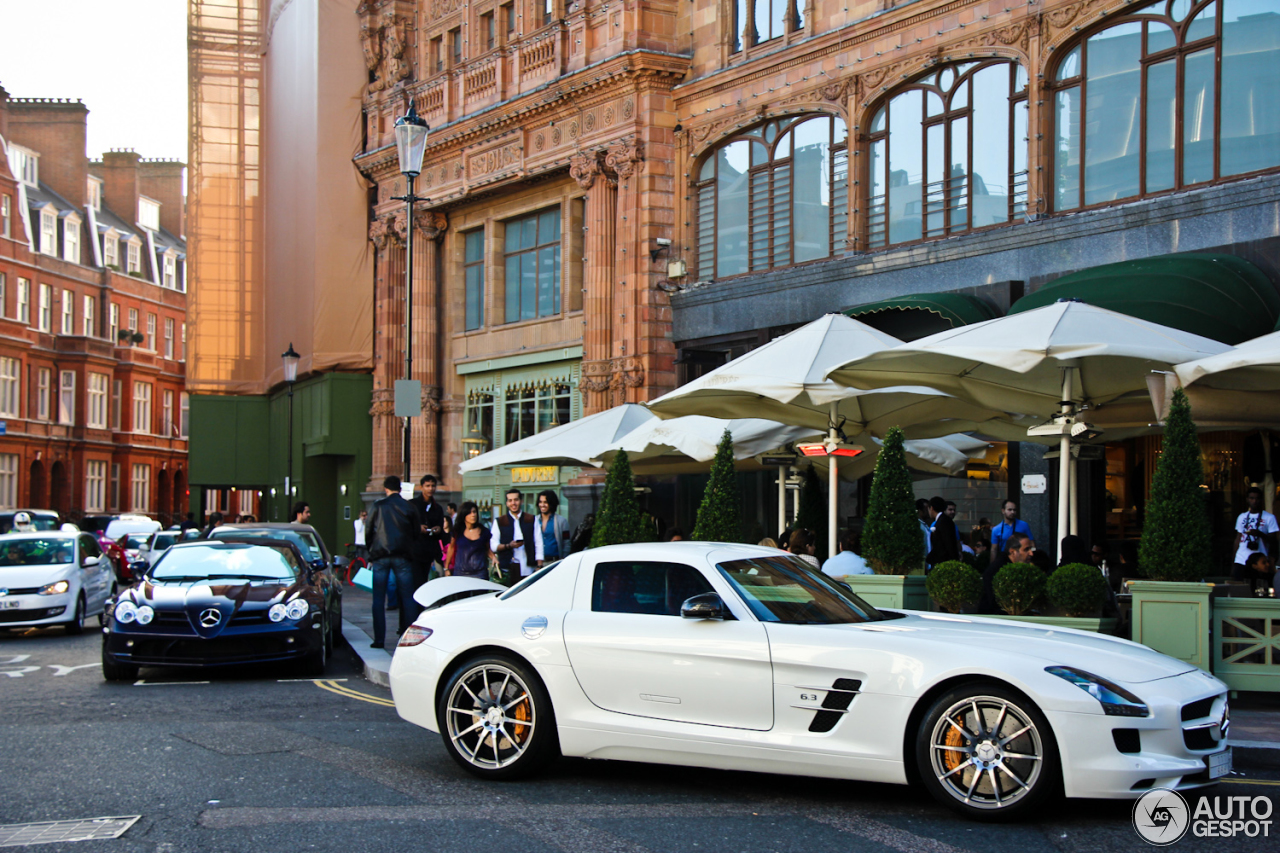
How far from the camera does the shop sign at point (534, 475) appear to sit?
93.4 feet

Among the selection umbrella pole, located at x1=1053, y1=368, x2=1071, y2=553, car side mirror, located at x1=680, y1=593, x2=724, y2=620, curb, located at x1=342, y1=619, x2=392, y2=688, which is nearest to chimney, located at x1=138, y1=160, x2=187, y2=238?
curb, located at x1=342, y1=619, x2=392, y2=688

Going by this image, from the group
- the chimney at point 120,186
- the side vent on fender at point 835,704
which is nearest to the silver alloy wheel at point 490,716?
the side vent on fender at point 835,704

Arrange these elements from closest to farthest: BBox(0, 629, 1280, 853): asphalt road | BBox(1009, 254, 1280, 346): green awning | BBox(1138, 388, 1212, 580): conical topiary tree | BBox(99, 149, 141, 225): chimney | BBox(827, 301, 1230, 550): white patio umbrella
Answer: BBox(0, 629, 1280, 853): asphalt road
BBox(1138, 388, 1212, 580): conical topiary tree
BBox(827, 301, 1230, 550): white patio umbrella
BBox(1009, 254, 1280, 346): green awning
BBox(99, 149, 141, 225): chimney

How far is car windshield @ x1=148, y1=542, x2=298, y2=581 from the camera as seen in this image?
13.4 m

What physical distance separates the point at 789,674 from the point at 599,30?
21.9 meters

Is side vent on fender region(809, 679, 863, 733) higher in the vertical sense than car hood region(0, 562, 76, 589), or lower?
higher

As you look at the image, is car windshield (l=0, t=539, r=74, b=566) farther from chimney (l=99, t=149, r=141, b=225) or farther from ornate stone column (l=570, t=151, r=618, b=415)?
chimney (l=99, t=149, r=141, b=225)

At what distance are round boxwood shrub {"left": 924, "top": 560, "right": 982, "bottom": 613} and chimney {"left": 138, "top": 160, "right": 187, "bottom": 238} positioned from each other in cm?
7806

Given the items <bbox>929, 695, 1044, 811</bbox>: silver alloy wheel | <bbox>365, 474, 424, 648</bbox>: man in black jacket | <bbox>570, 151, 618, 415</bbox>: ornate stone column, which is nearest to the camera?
<bbox>929, 695, 1044, 811</bbox>: silver alloy wheel

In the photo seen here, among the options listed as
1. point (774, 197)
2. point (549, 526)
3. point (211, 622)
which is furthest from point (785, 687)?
point (774, 197)

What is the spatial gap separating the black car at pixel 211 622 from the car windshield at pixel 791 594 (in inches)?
254

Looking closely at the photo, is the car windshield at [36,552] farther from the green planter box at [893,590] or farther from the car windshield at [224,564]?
the green planter box at [893,590]

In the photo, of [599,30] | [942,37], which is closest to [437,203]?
[599,30]

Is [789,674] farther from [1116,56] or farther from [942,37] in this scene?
[942,37]
